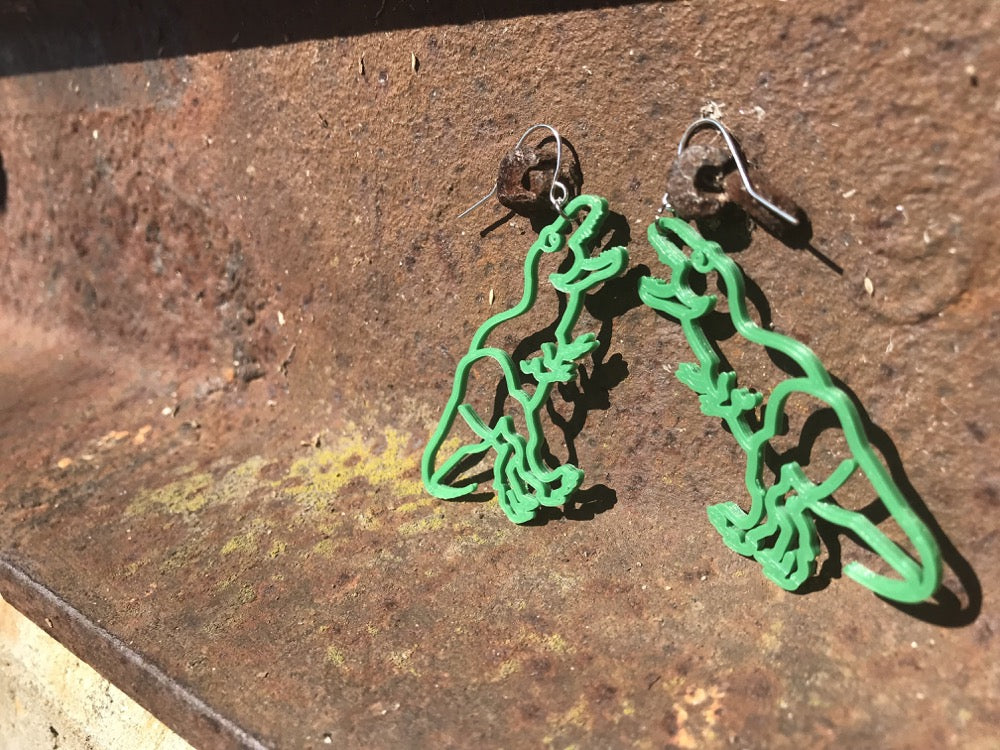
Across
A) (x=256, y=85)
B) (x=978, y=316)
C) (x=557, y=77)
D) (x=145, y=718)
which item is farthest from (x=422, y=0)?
(x=145, y=718)

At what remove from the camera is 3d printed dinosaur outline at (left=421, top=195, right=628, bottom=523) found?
109 centimetres

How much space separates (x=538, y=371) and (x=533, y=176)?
0.27 m

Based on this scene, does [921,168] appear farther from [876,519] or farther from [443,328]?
[443,328]

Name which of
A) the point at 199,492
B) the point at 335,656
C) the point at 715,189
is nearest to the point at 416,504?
the point at 335,656

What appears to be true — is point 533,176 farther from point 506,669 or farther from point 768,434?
point 506,669

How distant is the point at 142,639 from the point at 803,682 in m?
0.84

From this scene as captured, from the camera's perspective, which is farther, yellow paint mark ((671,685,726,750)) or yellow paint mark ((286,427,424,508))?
yellow paint mark ((286,427,424,508))

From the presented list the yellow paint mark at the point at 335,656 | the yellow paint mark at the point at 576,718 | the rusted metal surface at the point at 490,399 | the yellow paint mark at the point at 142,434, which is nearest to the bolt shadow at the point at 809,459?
the rusted metal surface at the point at 490,399

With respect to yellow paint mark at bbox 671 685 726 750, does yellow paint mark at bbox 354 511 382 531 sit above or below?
above

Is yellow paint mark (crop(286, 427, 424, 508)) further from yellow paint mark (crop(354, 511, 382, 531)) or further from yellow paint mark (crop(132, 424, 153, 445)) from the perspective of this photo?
yellow paint mark (crop(132, 424, 153, 445))

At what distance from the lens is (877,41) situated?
881mm

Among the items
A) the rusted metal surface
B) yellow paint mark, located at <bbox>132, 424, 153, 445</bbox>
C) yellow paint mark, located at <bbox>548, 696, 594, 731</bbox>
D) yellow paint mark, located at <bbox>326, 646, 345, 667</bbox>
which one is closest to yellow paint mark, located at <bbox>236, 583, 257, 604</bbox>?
the rusted metal surface

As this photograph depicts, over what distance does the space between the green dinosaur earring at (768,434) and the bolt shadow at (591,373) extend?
86 millimetres

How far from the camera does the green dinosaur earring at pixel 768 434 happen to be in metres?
0.88
